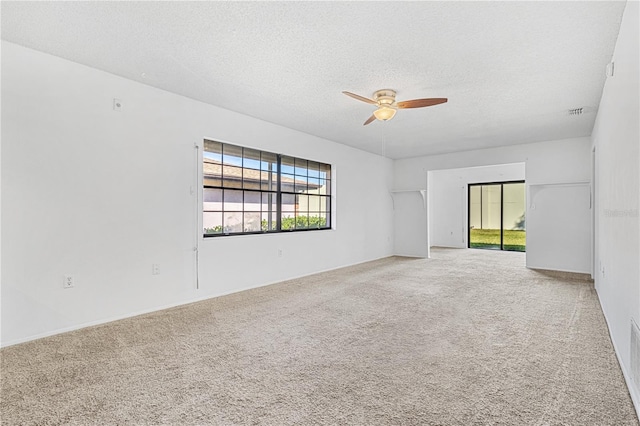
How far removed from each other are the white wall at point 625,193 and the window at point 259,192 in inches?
168

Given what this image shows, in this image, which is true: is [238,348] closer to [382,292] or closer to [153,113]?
[382,292]

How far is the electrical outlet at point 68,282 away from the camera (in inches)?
127

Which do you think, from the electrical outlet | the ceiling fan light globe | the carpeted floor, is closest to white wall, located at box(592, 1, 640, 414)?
the carpeted floor

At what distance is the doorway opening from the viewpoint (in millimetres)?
9953

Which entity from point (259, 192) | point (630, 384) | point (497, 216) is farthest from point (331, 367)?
point (497, 216)

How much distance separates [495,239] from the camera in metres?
10.3

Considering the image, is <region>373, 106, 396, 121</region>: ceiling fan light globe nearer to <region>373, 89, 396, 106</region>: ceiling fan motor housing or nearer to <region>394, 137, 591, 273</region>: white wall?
<region>373, 89, 396, 106</region>: ceiling fan motor housing

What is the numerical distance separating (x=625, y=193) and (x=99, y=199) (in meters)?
4.67

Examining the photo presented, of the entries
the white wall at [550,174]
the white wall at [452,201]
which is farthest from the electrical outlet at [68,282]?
the white wall at [452,201]

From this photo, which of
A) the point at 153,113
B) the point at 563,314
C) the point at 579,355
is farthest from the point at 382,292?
the point at 153,113

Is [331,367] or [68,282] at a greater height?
[68,282]

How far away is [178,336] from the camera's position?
3100mm

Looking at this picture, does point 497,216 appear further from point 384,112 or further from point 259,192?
point 259,192

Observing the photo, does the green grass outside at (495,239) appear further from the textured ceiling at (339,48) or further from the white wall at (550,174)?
the textured ceiling at (339,48)
